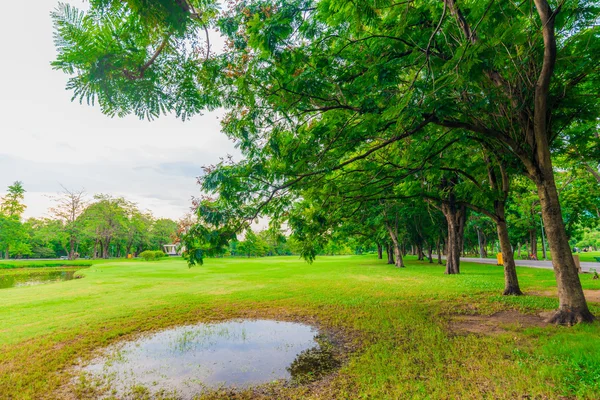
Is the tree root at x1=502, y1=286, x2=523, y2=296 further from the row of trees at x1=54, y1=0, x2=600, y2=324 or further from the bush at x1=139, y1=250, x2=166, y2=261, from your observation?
the bush at x1=139, y1=250, x2=166, y2=261

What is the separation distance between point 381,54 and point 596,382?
6429mm

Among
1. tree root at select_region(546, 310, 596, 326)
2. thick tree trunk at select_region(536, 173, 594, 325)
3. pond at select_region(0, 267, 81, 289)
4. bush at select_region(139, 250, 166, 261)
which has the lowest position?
bush at select_region(139, 250, 166, 261)

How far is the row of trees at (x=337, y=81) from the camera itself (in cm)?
370

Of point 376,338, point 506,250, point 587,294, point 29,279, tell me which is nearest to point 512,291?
point 506,250

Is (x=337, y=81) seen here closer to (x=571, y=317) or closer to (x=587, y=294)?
(x=571, y=317)

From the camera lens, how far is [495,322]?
7.63 metres

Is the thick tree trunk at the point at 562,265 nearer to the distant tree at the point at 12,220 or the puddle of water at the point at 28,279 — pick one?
the puddle of water at the point at 28,279

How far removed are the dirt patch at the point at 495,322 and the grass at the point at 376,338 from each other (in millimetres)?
264

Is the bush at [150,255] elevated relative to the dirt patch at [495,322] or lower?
lower

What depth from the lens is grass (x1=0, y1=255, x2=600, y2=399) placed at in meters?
4.36

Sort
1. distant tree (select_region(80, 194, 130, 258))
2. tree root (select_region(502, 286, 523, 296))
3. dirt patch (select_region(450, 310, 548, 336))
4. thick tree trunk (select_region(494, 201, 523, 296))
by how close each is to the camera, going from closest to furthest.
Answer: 1. dirt patch (select_region(450, 310, 548, 336))
2. thick tree trunk (select_region(494, 201, 523, 296))
3. tree root (select_region(502, 286, 523, 296))
4. distant tree (select_region(80, 194, 130, 258))

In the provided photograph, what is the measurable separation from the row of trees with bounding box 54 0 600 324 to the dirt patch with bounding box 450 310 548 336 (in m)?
0.64

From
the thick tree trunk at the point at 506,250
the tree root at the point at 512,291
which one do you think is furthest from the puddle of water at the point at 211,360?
the tree root at the point at 512,291

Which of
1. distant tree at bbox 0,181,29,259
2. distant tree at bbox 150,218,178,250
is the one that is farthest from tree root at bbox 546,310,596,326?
distant tree at bbox 150,218,178,250
